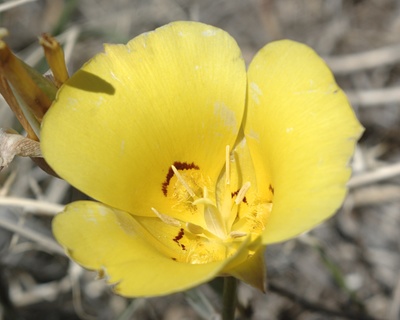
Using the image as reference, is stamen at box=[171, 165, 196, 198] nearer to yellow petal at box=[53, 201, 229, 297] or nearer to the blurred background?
yellow petal at box=[53, 201, 229, 297]

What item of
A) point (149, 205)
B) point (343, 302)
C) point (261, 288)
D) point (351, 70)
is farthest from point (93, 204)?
point (351, 70)

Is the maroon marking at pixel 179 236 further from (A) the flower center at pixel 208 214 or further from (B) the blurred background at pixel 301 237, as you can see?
(B) the blurred background at pixel 301 237

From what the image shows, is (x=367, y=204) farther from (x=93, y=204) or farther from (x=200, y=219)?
(x=93, y=204)

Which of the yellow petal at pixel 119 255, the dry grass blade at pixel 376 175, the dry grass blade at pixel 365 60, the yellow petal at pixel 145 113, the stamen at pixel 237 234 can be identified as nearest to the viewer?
the yellow petal at pixel 119 255

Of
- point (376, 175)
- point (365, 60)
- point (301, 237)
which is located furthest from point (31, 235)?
point (365, 60)

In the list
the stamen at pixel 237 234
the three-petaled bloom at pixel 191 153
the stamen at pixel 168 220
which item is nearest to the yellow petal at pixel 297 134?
the three-petaled bloom at pixel 191 153

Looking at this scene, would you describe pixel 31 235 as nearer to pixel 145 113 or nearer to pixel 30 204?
pixel 30 204
